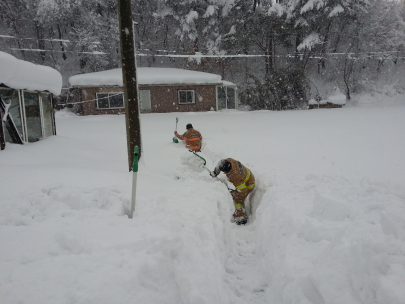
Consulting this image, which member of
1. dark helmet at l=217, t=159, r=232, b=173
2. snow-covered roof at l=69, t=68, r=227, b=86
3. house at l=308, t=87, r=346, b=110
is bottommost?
dark helmet at l=217, t=159, r=232, b=173

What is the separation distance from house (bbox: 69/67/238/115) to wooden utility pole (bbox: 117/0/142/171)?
14.0 metres

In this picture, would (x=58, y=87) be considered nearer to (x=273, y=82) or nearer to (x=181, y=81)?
(x=181, y=81)

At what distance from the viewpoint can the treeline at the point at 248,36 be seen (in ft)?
82.5

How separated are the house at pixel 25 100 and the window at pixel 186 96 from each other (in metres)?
12.1

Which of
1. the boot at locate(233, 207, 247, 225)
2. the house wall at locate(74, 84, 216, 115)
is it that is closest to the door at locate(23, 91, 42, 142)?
the boot at locate(233, 207, 247, 225)

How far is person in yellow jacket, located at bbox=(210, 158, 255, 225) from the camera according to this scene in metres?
6.01

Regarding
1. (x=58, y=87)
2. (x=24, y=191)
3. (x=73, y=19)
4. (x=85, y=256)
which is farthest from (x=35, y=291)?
(x=73, y=19)

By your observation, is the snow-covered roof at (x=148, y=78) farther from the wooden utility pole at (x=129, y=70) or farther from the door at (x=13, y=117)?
the wooden utility pole at (x=129, y=70)

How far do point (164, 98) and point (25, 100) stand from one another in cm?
1312

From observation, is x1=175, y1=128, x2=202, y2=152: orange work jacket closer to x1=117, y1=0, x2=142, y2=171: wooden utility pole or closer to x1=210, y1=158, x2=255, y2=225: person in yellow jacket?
x1=210, y1=158, x2=255, y2=225: person in yellow jacket

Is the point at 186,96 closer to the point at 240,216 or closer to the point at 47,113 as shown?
the point at 47,113

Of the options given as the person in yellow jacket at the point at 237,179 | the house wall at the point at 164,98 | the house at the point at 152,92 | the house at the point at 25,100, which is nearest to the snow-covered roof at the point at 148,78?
the house at the point at 152,92

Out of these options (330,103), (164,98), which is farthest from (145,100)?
(330,103)

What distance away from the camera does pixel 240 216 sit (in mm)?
6086
